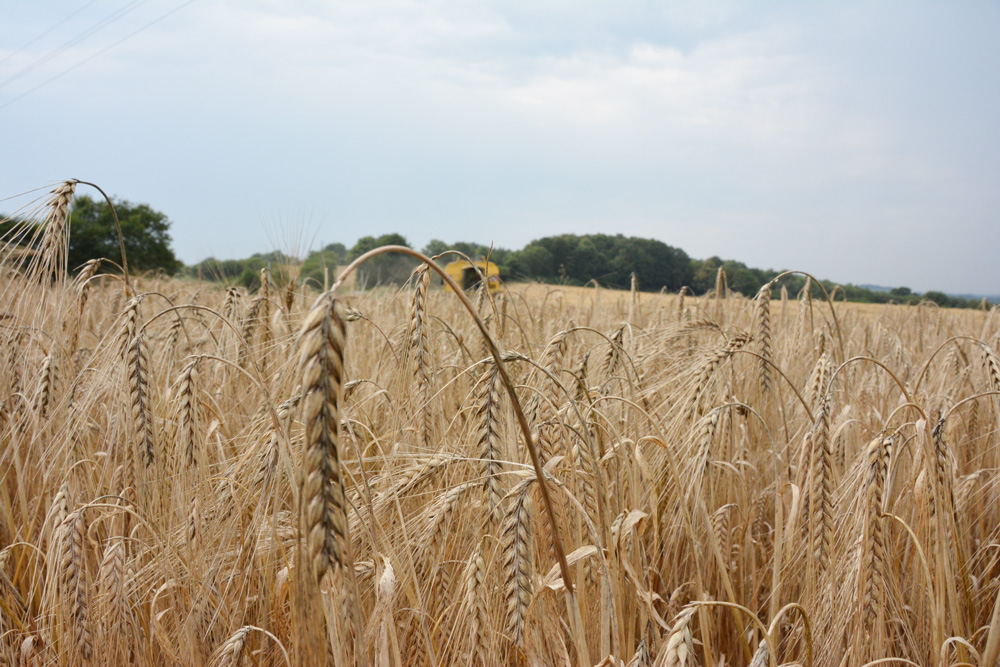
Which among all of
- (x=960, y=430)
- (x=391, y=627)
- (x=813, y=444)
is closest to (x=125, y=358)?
(x=391, y=627)

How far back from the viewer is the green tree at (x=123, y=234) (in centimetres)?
1697

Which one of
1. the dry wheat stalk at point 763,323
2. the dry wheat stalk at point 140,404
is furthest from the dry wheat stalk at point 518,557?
the dry wheat stalk at point 763,323

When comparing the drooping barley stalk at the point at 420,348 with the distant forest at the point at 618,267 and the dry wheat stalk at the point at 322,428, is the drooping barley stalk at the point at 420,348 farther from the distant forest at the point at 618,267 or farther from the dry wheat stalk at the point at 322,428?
the distant forest at the point at 618,267

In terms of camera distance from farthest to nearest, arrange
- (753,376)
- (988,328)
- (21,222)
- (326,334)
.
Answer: (988,328), (753,376), (21,222), (326,334)

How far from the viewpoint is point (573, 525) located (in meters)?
1.39

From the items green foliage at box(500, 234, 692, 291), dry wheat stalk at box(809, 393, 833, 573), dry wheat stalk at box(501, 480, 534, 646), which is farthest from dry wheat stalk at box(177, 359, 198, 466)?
green foliage at box(500, 234, 692, 291)

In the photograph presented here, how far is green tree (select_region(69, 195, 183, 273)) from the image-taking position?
17.0 meters

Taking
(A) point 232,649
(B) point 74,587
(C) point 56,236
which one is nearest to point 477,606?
(A) point 232,649

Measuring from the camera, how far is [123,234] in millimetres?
15961

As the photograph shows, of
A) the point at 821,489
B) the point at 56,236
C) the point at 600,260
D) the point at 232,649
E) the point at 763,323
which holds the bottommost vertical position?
the point at 232,649

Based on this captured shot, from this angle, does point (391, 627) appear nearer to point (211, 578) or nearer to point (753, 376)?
point (211, 578)

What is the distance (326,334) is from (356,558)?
102cm

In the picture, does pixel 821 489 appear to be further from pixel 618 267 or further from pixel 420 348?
pixel 618 267

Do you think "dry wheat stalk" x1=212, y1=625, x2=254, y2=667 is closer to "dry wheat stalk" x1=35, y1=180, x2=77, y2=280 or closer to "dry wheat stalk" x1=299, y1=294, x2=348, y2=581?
"dry wheat stalk" x1=299, y1=294, x2=348, y2=581
